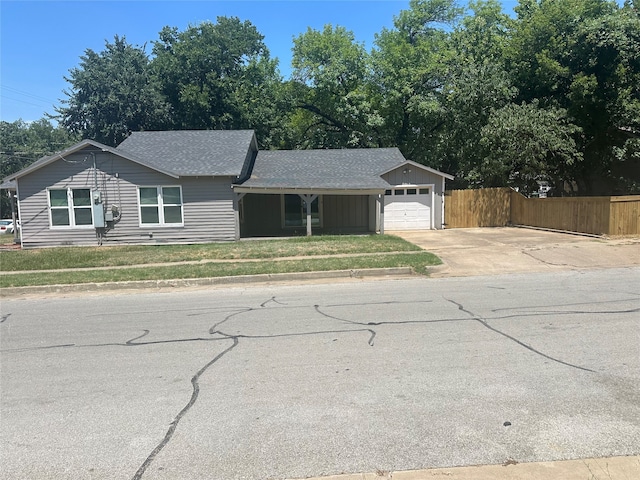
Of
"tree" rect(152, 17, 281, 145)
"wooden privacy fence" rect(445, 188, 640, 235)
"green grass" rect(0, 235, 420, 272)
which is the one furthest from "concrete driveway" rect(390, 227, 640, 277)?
"tree" rect(152, 17, 281, 145)

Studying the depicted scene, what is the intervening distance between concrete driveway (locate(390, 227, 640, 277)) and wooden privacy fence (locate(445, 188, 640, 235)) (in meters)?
0.78

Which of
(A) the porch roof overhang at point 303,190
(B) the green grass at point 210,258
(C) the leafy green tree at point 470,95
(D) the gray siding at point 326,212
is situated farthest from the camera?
(C) the leafy green tree at point 470,95

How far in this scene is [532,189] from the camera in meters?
26.3

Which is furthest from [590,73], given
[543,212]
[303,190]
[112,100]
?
[112,100]

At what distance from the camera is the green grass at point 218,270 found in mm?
11469

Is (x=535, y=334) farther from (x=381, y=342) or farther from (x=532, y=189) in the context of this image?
(x=532, y=189)

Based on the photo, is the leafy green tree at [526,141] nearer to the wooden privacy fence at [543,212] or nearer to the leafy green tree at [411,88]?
the wooden privacy fence at [543,212]

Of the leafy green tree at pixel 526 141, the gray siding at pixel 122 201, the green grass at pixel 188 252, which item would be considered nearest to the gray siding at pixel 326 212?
the gray siding at pixel 122 201

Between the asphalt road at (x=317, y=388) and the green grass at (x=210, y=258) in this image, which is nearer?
the asphalt road at (x=317, y=388)

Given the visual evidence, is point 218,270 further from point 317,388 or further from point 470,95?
point 470,95

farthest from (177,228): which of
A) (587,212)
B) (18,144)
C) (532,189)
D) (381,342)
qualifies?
(18,144)

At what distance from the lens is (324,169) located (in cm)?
2238

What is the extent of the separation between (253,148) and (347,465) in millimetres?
23409

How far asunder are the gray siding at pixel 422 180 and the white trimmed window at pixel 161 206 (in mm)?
9883
